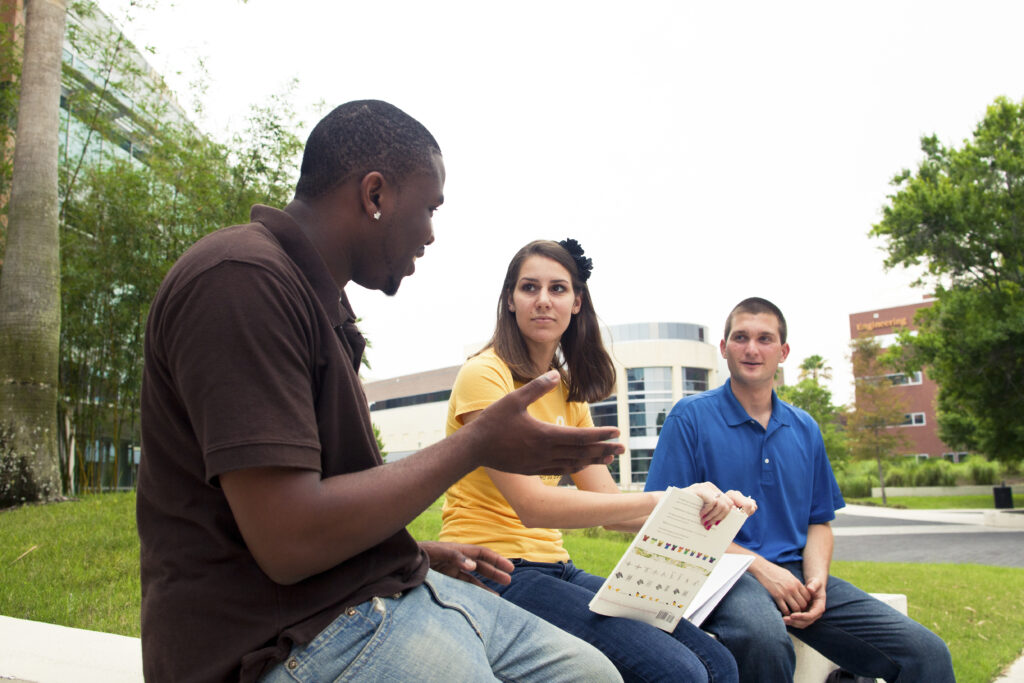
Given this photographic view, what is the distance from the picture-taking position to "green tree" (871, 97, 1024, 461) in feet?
67.2

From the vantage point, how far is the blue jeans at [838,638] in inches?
101

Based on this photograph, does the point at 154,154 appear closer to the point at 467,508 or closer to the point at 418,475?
the point at 467,508

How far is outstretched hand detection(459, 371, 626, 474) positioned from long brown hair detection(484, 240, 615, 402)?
134cm

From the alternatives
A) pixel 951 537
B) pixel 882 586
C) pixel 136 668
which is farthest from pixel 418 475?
pixel 951 537

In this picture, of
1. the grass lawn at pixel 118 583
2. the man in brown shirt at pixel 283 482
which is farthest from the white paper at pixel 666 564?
the grass lawn at pixel 118 583

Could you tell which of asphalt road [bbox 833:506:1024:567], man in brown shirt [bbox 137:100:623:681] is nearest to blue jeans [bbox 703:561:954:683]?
man in brown shirt [bbox 137:100:623:681]

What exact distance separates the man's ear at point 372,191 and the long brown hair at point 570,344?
1293 mm

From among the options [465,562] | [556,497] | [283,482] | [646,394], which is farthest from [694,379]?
[283,482]

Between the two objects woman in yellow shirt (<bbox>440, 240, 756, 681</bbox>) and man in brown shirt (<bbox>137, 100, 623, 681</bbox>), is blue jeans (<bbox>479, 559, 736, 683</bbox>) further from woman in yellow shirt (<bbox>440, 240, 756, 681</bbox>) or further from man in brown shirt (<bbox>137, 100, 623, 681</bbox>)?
man in brown shirt (<bbox>137, 100, 623, 681</bbox>)

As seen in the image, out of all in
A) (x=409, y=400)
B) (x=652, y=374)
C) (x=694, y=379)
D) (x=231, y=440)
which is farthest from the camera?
(x=409, y=400)

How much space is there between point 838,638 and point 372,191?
2504 millimetres

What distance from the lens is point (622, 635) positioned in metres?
2.15

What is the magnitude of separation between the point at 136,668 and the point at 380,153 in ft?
6.29

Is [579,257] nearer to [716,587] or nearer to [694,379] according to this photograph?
[716,587]
